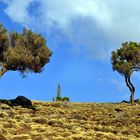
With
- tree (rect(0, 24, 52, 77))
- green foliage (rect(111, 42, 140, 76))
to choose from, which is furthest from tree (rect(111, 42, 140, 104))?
tree (rect(0, 24, 52, 77))

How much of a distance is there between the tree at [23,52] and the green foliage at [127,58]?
2610cm

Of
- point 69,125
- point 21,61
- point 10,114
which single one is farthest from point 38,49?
point 69,125

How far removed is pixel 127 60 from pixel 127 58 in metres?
0.41

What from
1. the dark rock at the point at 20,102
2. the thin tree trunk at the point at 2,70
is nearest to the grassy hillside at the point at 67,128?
the dark rock at the point at 20,102

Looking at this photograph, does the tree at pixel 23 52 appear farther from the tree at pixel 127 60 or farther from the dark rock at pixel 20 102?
the tree at pixel 127 60

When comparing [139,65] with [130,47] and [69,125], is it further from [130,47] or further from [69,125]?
[69,125]

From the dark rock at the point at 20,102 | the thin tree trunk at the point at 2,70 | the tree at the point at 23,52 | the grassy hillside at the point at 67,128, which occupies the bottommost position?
the grassy hillside at the point at 67,128

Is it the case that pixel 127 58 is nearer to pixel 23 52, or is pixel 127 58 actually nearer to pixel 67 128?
pixel 23 52

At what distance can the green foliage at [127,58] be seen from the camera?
93.9 metres

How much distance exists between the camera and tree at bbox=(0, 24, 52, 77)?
65.8 m

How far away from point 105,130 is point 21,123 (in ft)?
27.2

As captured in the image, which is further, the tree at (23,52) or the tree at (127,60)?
the tree at (127,60)

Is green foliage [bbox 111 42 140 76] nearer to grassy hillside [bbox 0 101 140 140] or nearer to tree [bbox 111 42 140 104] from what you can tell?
tree [bbox 111 42 140 104]

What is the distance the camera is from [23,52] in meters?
66.9
